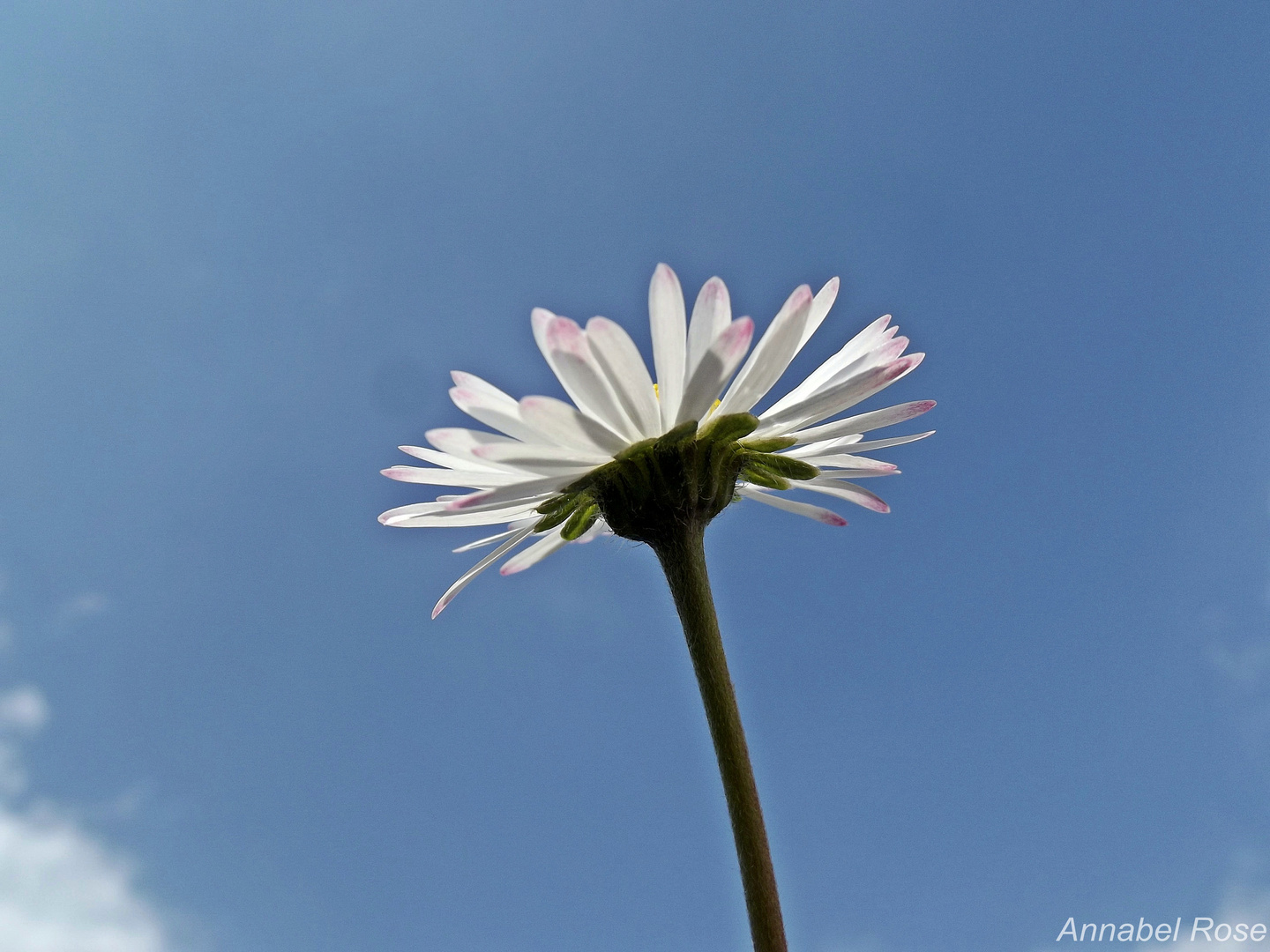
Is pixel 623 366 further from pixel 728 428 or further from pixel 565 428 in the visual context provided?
pixel 728 428

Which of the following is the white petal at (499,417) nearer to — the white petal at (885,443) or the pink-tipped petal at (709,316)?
the pink-tipped petal at (709,316)

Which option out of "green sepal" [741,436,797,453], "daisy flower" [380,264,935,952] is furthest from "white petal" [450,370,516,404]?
"green sepal" [741,436,797,453]

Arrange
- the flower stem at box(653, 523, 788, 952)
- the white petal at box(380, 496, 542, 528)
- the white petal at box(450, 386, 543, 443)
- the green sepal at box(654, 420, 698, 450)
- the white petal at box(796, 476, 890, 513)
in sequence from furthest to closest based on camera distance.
A: the white petal at box(796, 476, 890, 513) < the white petal at box(380, 496, 542, 528) < the green sepal at box(654, 420, 698, 450) < the white petal at box(450, 386, 543, 443) < the flower stem at box(653, 523, 788, 952)

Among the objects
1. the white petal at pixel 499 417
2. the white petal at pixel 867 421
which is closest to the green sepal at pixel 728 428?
the white petal at pixel 867 421

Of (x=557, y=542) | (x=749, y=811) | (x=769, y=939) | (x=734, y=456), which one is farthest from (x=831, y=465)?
(x=769, y=939)

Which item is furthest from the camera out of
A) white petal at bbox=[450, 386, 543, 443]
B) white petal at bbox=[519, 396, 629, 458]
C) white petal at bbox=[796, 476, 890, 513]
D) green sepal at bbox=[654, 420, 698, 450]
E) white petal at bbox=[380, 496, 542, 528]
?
white petal at bbox=[796, 476, 890, 513]

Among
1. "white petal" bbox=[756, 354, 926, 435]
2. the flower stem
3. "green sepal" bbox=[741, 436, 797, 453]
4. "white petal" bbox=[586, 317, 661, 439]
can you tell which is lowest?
the flower stem

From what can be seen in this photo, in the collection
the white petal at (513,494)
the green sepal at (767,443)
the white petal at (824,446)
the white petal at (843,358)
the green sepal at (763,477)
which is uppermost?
the white petal at (843,358)

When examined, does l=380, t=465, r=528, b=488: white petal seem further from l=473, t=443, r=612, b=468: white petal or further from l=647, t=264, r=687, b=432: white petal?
l=647, t=264, r=687, b=432: white petal
